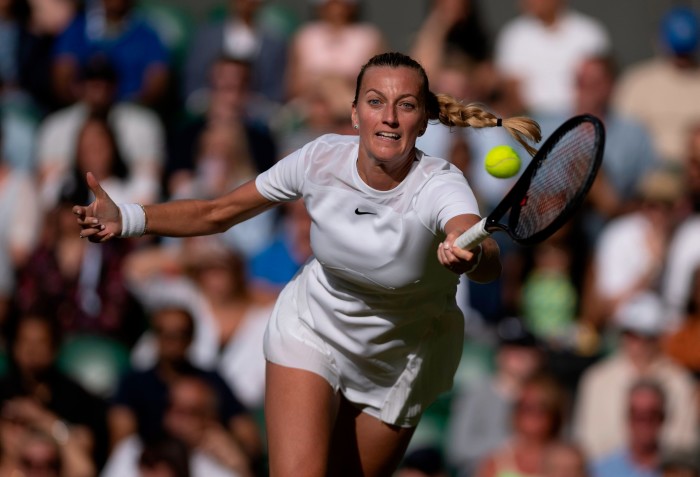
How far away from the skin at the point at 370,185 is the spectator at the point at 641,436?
2.72 metres

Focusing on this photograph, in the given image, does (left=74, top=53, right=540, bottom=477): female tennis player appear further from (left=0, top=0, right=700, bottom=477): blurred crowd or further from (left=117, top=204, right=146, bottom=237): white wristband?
(left=0, top=0, right=700, bottom=477): blurred crowd

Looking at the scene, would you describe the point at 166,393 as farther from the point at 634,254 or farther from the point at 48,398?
the point at 634,254

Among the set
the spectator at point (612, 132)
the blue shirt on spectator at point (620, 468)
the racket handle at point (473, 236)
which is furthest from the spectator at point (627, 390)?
the racket handle at point (473, 236)

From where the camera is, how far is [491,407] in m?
7.45

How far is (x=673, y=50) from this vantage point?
9703mm

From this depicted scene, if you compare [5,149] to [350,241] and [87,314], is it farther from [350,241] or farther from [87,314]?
[350,241]

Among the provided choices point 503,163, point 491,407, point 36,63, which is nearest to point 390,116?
point 503,163

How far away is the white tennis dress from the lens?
4.19 metres

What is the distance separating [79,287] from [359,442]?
3.90 metres

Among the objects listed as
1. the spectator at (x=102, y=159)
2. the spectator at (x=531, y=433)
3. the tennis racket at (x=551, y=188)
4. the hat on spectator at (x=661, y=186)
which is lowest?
the spectator at (x=531, y=433)

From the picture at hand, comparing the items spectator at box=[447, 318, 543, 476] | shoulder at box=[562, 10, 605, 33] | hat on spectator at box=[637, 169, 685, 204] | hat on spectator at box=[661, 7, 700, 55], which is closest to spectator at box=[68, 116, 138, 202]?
spectator at box=[447, 318, 543, 476]

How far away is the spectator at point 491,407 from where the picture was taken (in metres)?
7.39

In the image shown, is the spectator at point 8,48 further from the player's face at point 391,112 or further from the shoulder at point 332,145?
the player's face at point 391,112

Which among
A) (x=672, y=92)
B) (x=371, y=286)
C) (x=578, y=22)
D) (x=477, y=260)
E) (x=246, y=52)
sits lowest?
(x=246, y=52)
